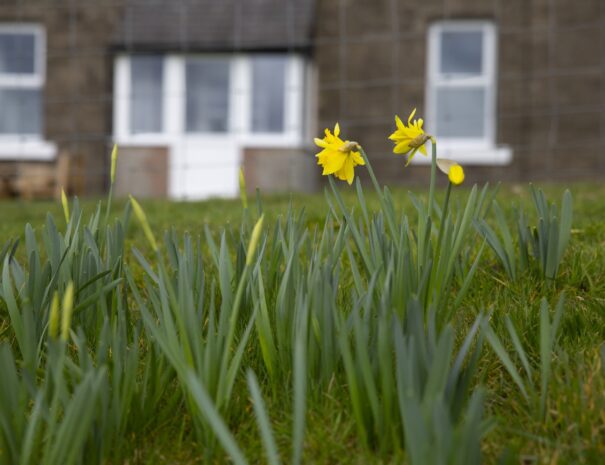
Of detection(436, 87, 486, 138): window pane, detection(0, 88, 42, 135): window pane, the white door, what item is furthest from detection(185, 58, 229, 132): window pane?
detection(436, 87, 486, 138): window pane

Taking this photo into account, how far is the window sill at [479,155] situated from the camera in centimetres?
955

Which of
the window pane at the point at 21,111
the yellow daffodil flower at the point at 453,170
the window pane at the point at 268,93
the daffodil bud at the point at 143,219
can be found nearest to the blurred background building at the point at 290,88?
the window pane at the point at 268,93

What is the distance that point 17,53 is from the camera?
10258 millimetres

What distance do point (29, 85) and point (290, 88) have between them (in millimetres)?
3565

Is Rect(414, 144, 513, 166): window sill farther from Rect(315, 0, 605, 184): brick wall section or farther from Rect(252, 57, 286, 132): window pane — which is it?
Rect(252, 57, 286, 132): window pane

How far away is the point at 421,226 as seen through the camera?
170 centimetres

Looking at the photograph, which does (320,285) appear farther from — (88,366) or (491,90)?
(491,90)

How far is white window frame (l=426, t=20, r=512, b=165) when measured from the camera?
964cm

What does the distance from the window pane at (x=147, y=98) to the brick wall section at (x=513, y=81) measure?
2.08m

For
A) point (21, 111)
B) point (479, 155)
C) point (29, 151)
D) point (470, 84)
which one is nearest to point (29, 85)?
point (21, 111)

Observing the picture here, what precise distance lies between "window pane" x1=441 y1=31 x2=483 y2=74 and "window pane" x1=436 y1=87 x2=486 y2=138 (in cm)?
34

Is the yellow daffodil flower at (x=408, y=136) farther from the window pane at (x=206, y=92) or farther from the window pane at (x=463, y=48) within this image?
the window pane at (x=463, y=48)

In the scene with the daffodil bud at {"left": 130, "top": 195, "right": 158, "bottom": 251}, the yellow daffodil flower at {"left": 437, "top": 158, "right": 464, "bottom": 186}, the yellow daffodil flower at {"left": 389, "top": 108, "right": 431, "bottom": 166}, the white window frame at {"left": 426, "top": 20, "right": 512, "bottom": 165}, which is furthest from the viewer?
the white window frame at {"left": 426, "top": 20, "right": 512, "bottom": 165}

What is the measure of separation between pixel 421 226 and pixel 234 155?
324 inches
